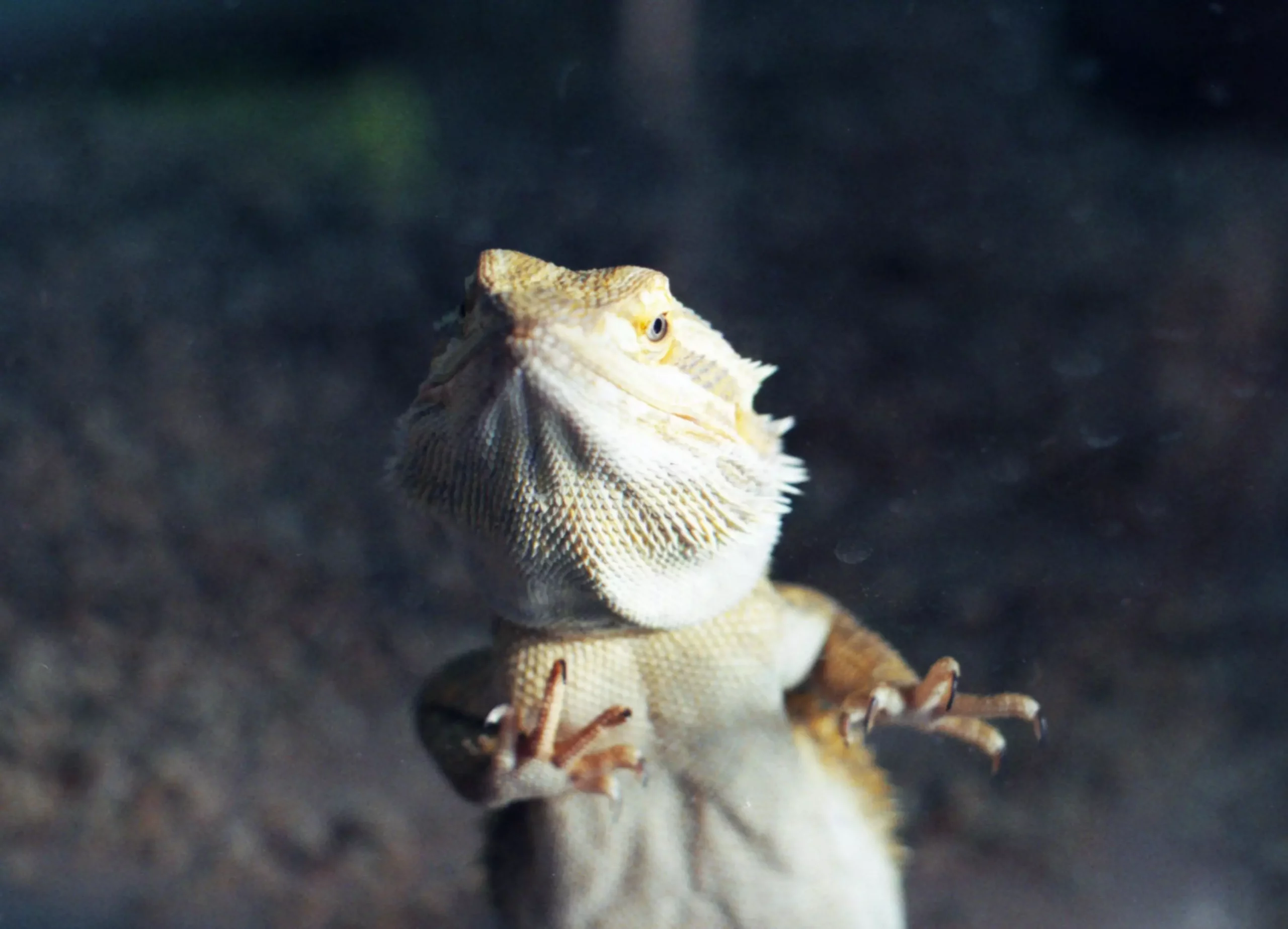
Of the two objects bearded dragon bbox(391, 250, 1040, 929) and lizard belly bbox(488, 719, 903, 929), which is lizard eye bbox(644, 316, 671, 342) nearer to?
bearded dragon bbox(391, 250, 1040, 929)

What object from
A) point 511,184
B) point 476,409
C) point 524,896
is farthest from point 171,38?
point 524,896

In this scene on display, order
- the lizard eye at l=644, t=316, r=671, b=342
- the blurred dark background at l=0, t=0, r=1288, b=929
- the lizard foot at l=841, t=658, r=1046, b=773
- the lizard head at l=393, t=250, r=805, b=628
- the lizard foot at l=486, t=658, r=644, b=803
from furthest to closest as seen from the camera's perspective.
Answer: the blurred dark background at l=0, t=0, r=1288, b=929 < the lizard foot at l=841, t=658, r=1046, b=773 < the lizard foot at l=486, t=658, r=644, b=803 < the lizard eye at l=644, t=316, r=671, b=342 < the lizard head at l=393, t=250, r=805, b=628

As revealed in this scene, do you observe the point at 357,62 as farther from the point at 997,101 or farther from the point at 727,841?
the point at 727,841

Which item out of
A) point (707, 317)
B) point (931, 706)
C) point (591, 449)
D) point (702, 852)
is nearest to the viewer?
point (591, 449)

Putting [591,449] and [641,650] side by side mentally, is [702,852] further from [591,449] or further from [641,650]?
[591,449]

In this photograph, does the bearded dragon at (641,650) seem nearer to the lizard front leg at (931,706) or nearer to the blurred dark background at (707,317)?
the lizard front leg at (931,706)

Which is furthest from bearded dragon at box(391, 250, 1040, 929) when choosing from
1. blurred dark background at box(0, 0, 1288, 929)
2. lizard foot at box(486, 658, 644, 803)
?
blurred dark background at box(0, 0, 1288, 929)

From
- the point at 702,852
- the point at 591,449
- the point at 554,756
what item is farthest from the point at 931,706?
the point at 591,449
